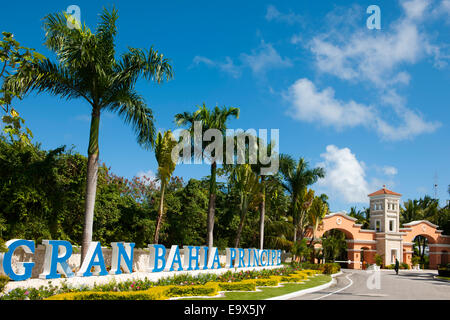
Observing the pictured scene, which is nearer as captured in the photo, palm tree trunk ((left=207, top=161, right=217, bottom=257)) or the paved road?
the paved road

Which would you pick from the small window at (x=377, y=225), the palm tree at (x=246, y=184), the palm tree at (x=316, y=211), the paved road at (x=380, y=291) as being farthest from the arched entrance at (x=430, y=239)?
the palm tree at (x=246, y=184)

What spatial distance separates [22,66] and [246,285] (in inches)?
576

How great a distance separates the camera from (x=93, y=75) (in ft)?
57.4

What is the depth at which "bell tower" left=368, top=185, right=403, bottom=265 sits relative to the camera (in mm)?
57781

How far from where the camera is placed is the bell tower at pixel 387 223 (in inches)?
2275

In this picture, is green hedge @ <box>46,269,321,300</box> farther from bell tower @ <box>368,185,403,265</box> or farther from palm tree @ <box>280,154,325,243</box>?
bell tower @ <box>368,185,403,265</box>

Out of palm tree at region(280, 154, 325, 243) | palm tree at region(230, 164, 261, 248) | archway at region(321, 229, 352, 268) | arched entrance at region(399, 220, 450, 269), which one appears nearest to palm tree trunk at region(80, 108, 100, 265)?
palm tree at region(230, 164, 261, 248)

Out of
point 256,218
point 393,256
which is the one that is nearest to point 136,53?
point 256,218

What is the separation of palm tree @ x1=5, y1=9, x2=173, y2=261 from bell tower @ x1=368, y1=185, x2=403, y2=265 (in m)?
47.9

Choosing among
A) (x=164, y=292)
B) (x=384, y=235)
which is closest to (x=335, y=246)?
(x=384, y=235)

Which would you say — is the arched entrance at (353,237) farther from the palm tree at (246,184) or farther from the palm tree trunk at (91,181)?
the palm tree trunk at (91,181)

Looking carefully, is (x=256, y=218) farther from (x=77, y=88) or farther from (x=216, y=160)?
(x=77, y=88)

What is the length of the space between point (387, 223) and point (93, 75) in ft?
169

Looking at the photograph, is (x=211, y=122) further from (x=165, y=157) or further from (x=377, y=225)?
(x=377, y=225)
